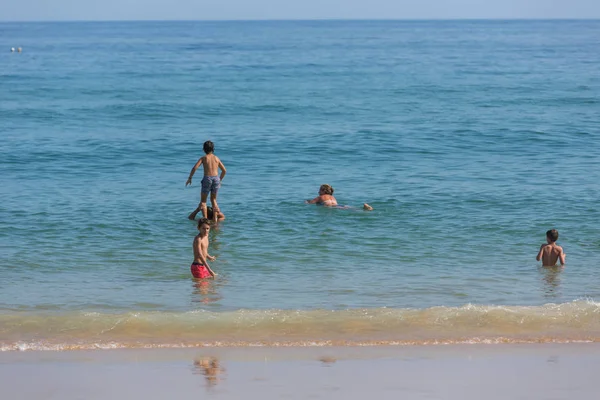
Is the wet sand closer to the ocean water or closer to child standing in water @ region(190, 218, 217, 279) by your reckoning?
the ocean water

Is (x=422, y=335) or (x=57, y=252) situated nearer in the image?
(x=422, y=335)

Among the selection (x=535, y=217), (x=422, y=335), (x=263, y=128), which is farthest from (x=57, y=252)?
(x=263, y=128)

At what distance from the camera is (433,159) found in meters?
23.4

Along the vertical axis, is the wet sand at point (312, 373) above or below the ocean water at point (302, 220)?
below

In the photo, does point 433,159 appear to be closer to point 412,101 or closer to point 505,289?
point 505,289

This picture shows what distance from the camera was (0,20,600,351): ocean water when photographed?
1075 cm

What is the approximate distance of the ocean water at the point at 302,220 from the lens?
35.3 feet

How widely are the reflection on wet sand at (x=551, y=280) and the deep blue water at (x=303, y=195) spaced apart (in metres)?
0.04

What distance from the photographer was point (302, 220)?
1662 cm

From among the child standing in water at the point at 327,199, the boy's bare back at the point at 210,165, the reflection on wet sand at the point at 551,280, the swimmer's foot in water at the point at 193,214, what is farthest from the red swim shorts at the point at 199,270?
the child standing in water at the point at 327,199

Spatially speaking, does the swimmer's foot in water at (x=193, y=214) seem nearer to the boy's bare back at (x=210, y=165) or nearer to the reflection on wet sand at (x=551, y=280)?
the boy's bare back at (x=210, y=165)

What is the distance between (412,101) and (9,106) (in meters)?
16.0

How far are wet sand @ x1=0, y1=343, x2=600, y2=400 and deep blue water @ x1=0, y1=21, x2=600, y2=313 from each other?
1.94 m

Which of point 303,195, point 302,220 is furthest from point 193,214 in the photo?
point 303,195
